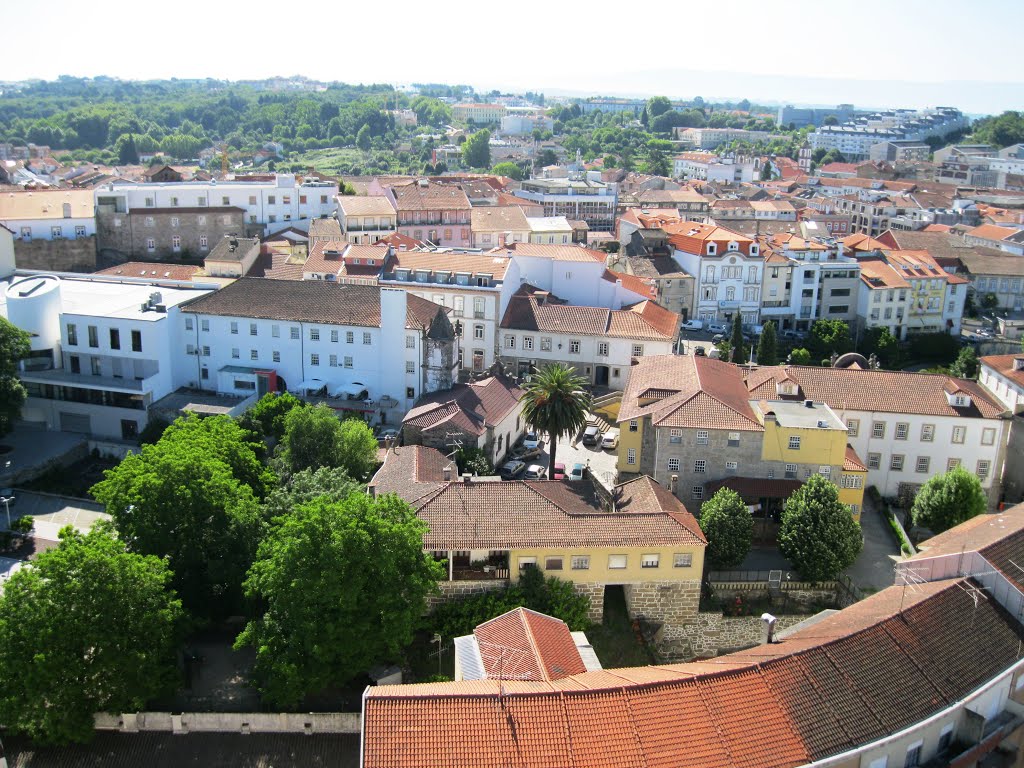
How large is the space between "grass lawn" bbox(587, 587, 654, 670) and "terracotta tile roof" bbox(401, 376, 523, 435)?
43.0ft

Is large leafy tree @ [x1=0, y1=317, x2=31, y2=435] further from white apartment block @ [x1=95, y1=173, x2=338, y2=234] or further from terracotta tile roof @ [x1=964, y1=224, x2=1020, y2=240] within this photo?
terracotta tile roof @ [x1=964, y1=224, x2=1020, y2=240]

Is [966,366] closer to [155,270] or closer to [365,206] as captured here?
[365,206]

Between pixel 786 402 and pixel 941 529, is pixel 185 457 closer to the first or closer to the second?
pixel 786 402

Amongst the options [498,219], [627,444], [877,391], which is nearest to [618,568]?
[627,444]

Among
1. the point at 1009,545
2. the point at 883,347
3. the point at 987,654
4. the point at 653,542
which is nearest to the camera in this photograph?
the point at 987,654

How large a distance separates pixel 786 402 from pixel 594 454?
10190mm

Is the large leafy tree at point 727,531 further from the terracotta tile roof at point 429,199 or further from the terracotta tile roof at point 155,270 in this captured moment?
the terracotta tile roof at point 429,199

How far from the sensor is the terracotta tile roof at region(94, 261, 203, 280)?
7200 cm

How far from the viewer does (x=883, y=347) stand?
81.2m

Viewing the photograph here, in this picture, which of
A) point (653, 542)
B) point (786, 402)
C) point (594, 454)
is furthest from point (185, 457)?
point (786, 402)

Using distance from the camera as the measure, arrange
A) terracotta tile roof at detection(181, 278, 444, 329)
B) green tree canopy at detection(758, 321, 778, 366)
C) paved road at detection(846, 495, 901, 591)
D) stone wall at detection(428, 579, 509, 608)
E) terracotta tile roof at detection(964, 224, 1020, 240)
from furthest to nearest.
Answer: terracotta tile roof at detection(964, 224, 1020, 240) → green tree canopy at detection(758, 321, 778, 366) → terracotta tile roof at detection(181, 278, 444, 329) → paved road at detection(846, 495, 901, 591) → stone wall at detection(428, 579, 509, 608)

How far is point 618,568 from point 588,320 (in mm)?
Result: 29306

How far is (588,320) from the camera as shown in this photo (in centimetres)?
6500

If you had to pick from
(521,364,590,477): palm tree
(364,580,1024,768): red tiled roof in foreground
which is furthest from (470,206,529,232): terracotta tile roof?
(364,580,1024,768): red tiled roof in foreground
